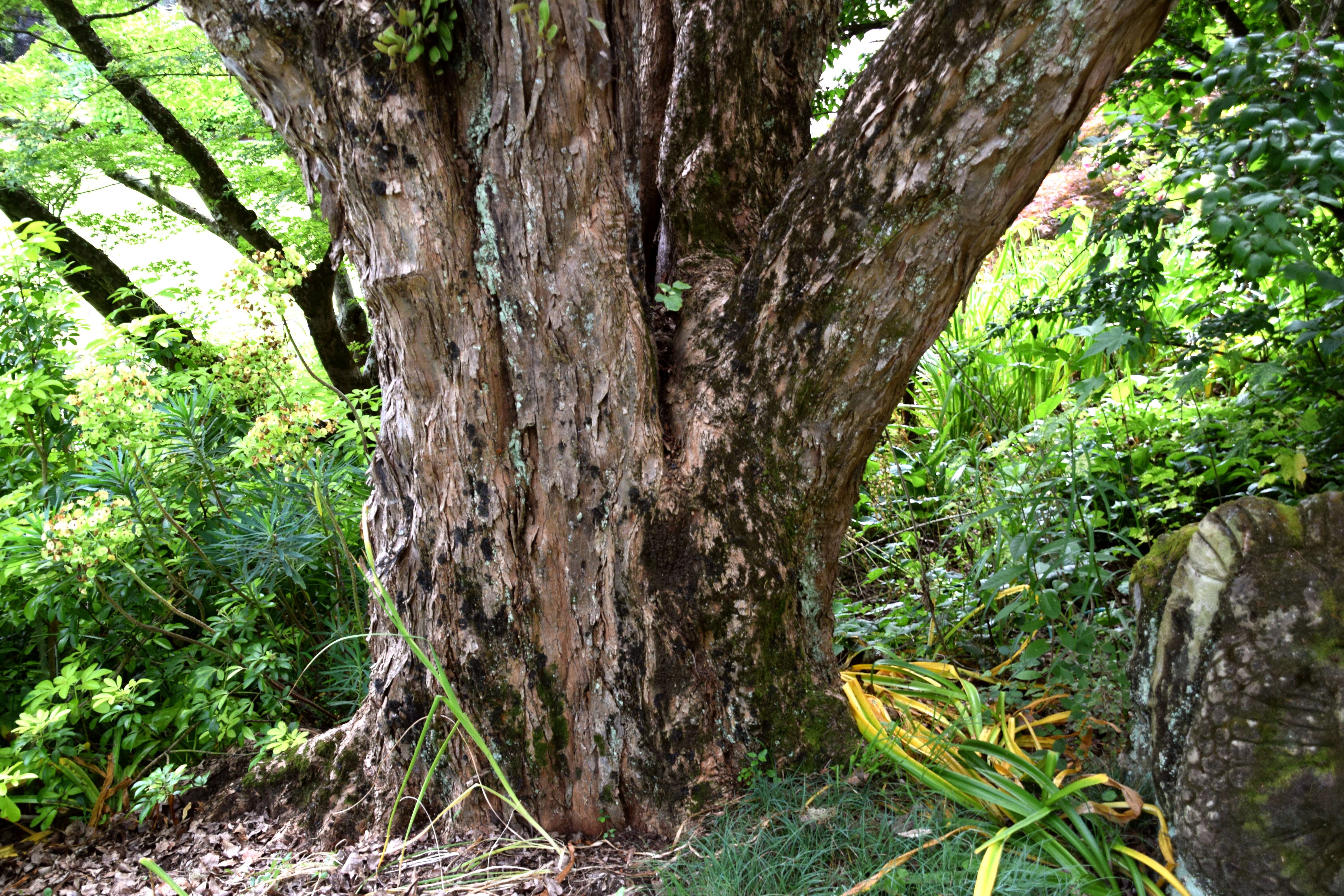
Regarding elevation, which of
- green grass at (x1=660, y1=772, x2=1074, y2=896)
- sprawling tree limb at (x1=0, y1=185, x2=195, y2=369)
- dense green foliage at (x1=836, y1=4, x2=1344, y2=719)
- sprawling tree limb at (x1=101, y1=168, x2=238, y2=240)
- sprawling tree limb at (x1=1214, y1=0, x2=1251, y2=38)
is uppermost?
sprawling tree limb at (x1=101, y1=168, x2=238, y2=240)

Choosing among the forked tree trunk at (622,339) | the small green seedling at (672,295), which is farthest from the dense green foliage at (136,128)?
the small green seedling at (672,295)

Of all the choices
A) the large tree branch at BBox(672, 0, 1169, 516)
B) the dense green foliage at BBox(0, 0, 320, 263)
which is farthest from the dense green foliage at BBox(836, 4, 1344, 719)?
the dense green foliage at BBox(0, 0, 320, 263)

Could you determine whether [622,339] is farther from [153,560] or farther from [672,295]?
[153,560]

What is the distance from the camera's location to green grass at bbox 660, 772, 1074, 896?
1810mm

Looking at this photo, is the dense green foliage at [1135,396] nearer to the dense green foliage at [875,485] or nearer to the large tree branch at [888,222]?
the dense green foliage at [875,485]

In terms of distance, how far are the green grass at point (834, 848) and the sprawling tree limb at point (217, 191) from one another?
4.34m

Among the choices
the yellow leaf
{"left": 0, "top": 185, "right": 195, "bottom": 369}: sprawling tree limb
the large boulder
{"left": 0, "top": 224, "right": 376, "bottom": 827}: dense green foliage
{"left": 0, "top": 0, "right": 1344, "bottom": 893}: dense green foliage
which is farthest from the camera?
{"left": 0, "top": 185, "right": 195, "bottom": 369}: sprawling tree limb

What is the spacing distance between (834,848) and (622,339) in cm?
136

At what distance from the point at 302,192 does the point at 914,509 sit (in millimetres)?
4326

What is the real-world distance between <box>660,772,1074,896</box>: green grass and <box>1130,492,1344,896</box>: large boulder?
0.35 meters

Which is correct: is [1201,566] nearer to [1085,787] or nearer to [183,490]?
[1085,787]

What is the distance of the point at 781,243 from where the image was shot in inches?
82.1

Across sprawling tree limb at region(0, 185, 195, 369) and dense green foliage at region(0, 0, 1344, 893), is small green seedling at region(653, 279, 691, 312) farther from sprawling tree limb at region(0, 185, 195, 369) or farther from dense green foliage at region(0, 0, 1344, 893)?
sprawling tree limb at region(0, 185, 195, 369)

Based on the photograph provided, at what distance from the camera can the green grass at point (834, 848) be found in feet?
5.94
